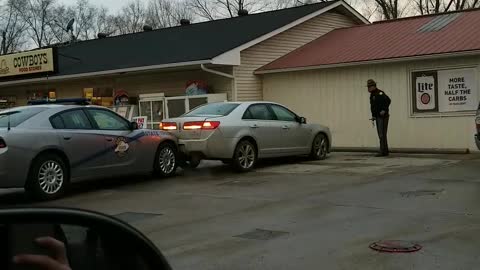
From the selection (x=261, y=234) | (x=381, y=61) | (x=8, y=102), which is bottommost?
(x=261, y=234)

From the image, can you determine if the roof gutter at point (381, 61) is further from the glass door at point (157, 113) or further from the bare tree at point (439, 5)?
the bare tree at point (439, 5)

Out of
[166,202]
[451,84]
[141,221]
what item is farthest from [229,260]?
[451,84]

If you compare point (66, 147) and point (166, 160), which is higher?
point (66, 147)

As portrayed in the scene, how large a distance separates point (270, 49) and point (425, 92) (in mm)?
5822

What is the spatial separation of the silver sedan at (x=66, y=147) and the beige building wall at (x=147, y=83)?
7998 mm

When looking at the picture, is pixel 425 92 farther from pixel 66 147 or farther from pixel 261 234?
pixel 261 234

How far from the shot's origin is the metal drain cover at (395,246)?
607 cm

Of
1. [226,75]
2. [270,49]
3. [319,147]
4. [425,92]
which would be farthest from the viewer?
[270,49]

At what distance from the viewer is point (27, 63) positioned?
2462 centimetres

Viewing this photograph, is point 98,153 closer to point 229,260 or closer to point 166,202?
point 166,202

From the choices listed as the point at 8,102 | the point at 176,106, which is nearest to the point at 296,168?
the point at 176,106

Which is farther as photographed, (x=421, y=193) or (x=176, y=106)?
(x=176, y=106)

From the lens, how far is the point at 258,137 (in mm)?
13219

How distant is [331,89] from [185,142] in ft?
23.3
